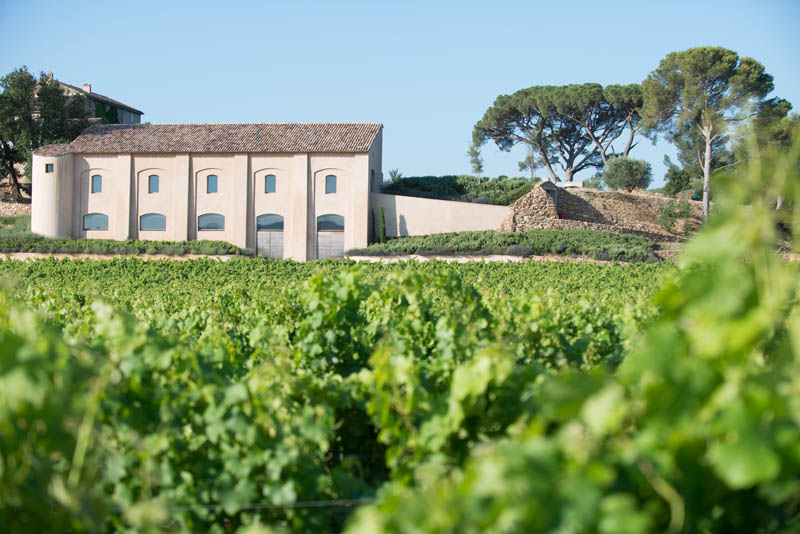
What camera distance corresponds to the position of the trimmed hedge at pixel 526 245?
24.8 m

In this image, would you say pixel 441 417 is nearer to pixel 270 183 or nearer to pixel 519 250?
pixel 519 250

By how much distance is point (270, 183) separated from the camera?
30.8 metres

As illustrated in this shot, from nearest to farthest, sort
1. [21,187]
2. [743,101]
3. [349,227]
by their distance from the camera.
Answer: [349,227] → [743,101] → [21,187]

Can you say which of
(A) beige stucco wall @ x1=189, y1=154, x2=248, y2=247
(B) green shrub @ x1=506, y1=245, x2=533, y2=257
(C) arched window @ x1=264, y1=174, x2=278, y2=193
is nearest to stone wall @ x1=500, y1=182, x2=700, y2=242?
(B) green shrub @ x1=506, y1=245, x2=533, y2=257

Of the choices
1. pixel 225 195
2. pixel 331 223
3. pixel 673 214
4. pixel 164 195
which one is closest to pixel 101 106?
pixel 164 195

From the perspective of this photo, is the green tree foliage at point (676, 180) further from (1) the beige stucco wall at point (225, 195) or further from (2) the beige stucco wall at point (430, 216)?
(1) the beige stucco wall at point (225, 195)

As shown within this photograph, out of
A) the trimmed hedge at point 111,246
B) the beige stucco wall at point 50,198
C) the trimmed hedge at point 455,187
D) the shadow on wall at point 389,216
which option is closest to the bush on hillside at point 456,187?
the trimmed hedge at point 455,187

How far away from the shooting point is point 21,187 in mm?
39250

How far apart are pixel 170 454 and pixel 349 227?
27587 millimetres

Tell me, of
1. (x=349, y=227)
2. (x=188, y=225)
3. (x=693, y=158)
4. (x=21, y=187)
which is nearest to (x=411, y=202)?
(x=349, y=227)

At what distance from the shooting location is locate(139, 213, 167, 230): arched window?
31047mm

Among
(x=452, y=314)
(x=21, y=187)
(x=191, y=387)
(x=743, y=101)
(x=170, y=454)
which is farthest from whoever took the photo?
(x=21, y=187)

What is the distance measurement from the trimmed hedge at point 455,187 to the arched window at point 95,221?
15477mm

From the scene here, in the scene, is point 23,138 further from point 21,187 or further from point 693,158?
point 693,158
